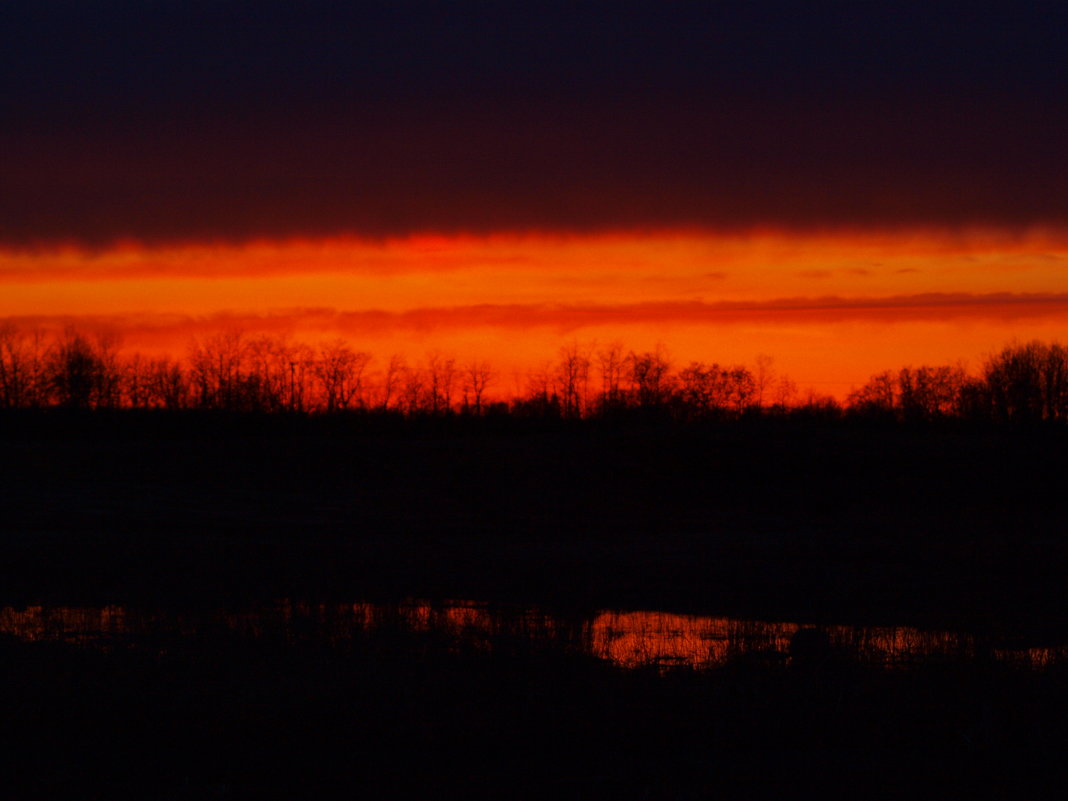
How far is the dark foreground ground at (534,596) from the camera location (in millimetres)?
8625

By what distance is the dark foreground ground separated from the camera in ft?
28.3

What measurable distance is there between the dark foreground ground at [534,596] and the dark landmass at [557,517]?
16 centimetres

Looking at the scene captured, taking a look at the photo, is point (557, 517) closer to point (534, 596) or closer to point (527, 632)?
point (534, 596)

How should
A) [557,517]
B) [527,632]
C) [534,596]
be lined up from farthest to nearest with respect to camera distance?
[557,517]
[534,596]
[527,632]

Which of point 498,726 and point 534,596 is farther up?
point 534,596

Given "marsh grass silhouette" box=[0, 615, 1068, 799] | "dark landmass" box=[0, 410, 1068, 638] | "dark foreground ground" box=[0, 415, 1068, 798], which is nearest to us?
"marsh grass silhouette" box=[0, 615, 1068, 799]

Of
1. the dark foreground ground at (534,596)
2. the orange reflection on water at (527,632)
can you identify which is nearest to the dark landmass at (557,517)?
the dark foreground ground at (534,596)

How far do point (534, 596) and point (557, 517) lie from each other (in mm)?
16259

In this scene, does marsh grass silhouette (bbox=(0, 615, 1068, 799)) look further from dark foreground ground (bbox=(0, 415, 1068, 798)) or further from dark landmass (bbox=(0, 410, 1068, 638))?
dark landmass (bbox=(0, 410, 1068, 638))

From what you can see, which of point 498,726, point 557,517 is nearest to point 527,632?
point 498,726

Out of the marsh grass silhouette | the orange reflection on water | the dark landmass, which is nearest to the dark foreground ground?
the marsh grass silhouette

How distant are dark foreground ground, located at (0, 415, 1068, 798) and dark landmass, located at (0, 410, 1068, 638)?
16 centimetres

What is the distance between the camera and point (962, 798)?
815cm

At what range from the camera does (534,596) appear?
61.1ft
